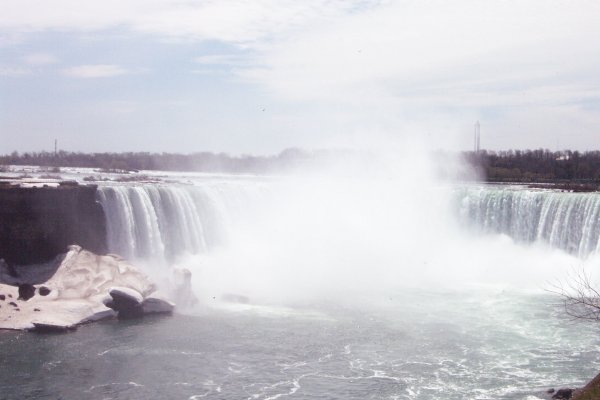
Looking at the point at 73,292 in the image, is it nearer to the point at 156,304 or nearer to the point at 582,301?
the point at 156,304

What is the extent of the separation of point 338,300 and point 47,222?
990 cm

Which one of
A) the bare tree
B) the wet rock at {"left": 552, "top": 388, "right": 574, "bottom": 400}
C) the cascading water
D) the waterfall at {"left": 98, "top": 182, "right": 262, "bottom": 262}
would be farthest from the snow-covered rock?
the bare tree

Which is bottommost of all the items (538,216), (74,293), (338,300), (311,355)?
(311,355)

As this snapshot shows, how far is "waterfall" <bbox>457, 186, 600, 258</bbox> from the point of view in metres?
26.9

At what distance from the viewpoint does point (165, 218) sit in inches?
987

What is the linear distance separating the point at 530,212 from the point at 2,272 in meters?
21.5

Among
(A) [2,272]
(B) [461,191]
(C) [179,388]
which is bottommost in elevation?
(C) [179,388]

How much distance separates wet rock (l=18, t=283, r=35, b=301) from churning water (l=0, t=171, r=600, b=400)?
6.95 feet

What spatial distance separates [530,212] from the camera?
2944cm

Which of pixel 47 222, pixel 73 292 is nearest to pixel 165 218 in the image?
pixel 47 222

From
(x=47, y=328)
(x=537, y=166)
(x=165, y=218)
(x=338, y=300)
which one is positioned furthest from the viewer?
(x=537, y=166)

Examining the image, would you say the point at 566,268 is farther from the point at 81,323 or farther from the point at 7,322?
the point at 7,322

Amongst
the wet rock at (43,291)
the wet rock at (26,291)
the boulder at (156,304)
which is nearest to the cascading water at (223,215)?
the wet rock at (43,291)

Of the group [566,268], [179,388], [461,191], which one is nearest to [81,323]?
[179,388]
